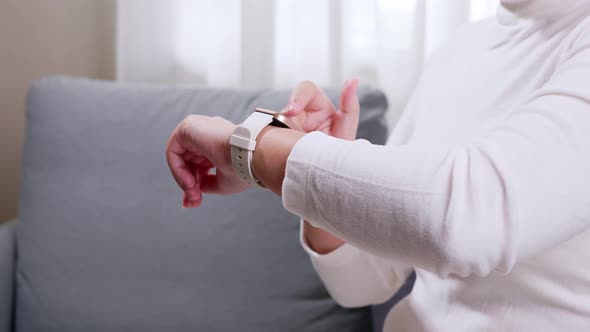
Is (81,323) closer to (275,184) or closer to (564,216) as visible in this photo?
(275,184)

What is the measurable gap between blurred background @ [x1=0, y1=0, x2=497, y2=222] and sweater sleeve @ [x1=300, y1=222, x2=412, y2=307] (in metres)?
0.64

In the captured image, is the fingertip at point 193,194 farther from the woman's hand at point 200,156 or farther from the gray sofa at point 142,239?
the gray sofa at point 142,239

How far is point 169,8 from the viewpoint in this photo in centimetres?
156

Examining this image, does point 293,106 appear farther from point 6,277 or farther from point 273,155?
point 6,277

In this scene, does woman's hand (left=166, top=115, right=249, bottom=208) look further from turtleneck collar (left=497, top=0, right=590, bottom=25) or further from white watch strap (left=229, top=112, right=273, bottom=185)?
turtleneck collar (left=497, top=0, right=590, bottom=25)

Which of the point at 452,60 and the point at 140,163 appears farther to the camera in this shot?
the point at 140,163

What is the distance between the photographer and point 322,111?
0.80 m

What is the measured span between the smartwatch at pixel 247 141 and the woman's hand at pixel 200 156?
32 mm

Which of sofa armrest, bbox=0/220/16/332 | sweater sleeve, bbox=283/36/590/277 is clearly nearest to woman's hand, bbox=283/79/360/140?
sweater sleeve, bbox=283/36/590/277

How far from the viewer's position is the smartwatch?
2.05 ft

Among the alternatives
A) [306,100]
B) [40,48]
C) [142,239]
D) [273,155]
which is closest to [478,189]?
[273,155]

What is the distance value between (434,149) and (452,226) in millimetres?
87

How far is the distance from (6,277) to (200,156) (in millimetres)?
801

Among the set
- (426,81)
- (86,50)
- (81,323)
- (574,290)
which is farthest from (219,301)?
(86,50)
